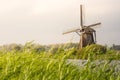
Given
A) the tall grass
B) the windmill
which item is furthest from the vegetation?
the windmill

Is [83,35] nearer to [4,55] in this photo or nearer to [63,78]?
[4,55]

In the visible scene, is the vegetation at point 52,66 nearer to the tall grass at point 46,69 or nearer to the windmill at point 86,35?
the tall grass at point 46,69

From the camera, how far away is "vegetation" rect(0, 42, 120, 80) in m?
7.61

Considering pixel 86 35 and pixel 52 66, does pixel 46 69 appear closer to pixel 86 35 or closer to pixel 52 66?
pixel 52 66

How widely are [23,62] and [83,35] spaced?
3522 centimetres

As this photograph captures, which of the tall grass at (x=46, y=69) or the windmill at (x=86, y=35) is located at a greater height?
the tall grass at (x=46, y=69)

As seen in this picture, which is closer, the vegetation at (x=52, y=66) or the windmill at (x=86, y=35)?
the vegetation at (x=52, y=66)

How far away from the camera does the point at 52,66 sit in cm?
851

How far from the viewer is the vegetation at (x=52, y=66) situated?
25.0 feet

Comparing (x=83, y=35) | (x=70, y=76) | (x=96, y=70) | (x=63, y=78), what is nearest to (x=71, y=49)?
(x=96, y=70)

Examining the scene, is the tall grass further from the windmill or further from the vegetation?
the windmill

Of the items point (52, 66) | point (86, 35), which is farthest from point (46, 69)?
point (86, 35)

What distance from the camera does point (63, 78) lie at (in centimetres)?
707

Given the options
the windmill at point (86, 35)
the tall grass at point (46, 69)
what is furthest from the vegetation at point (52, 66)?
the windmill at point (86, 35)
